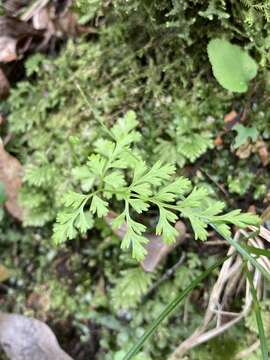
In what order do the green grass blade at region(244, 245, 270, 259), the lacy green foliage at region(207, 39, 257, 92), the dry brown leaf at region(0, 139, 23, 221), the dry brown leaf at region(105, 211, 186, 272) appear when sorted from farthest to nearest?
1. the dry brown leaf at region(0, 139, 23, 221)
2. the dry brown leaf at region(105, 211, 186, 272)
3. the lacy green foliage at region(207, 39, 257, 92)
4. the green grass blade at region(244, 245, 270, 259)

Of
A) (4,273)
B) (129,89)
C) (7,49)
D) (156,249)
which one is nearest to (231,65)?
(129,89)

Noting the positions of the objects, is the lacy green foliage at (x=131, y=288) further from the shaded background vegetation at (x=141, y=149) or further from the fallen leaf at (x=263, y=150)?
the fallen leaf at (x=263, y=150)

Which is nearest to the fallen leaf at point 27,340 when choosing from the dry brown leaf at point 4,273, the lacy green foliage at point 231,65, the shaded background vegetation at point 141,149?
the shaded background vegetation at point 141,149

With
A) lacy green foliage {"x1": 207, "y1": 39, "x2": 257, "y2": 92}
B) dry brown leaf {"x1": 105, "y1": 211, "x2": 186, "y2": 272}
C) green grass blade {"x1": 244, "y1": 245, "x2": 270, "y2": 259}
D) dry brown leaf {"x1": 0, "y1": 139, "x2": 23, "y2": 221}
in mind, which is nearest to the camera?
green grass blade {"x1": 244, "y1": 245, "x2": 270, "y2": 259}

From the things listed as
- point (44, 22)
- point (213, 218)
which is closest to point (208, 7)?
point (213, 218)

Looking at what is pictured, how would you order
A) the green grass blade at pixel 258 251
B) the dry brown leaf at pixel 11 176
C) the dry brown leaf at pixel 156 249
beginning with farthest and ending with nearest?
the dry brown leaf at pixel 11 176 < the dry brown leaf at pixel 156 249 < the green grass blade at pixel 258 251

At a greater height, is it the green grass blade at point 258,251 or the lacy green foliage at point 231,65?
the lacy green foliage at point 231,65

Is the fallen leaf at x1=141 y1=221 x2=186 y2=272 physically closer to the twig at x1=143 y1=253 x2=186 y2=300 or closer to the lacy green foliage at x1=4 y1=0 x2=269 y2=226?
the twig at x1=143 y1=253 x2=186 y2=300

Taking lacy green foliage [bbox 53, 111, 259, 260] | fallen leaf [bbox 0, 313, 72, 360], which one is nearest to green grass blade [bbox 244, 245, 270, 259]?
lacy green foliage [bbox 53, 111, 259, 260]
